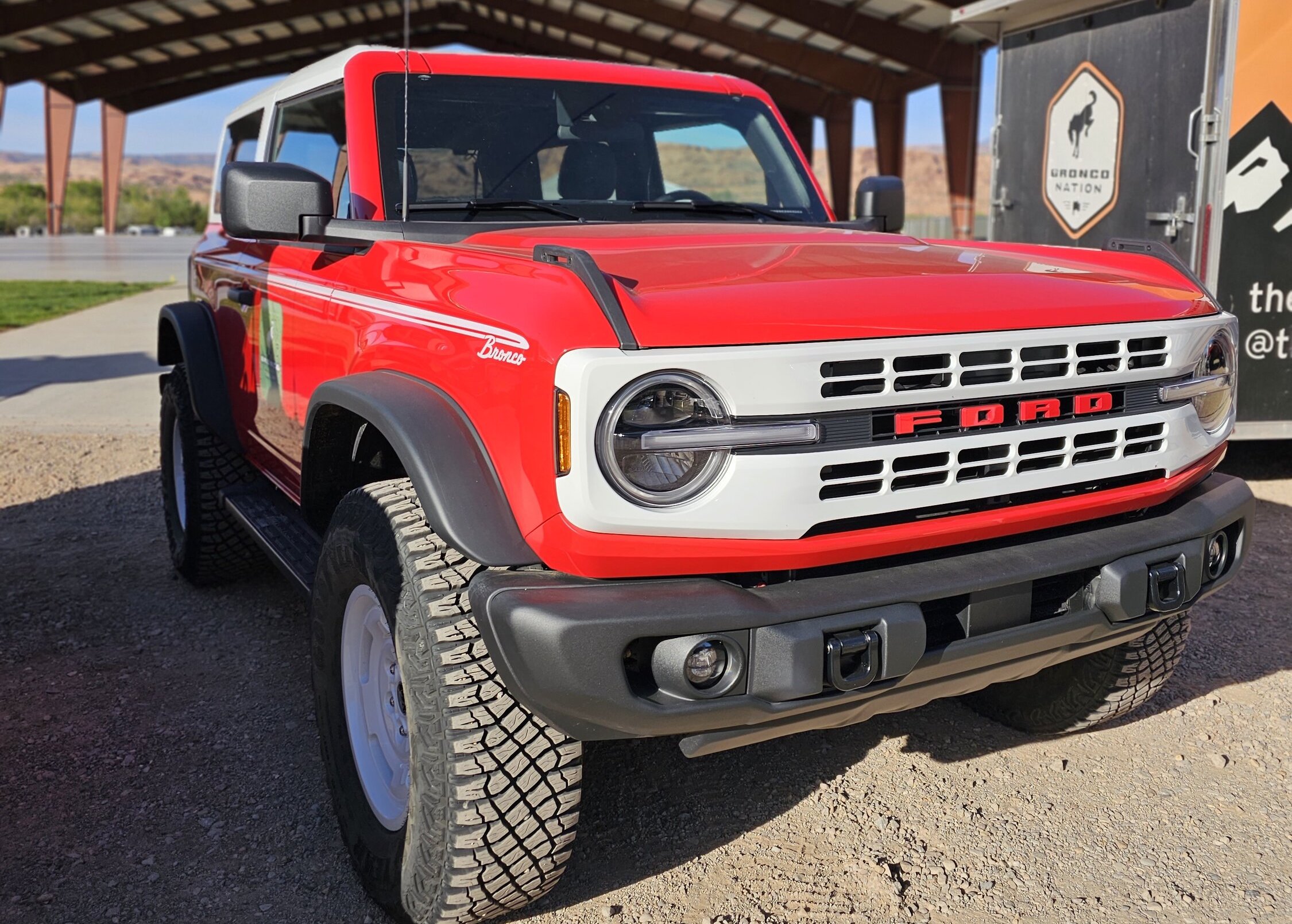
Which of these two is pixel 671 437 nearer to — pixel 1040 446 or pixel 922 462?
pixel 922 462

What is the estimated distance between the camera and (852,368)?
7.09 feet

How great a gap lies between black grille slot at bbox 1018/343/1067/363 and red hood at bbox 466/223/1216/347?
0.16 feet

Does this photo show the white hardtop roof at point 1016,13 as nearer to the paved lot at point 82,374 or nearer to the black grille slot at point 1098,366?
the black grille slot at point 1098,366

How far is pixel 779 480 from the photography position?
2094 mm

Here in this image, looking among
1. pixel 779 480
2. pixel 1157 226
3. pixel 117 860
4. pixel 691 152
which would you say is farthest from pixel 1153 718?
pixel 1157 226

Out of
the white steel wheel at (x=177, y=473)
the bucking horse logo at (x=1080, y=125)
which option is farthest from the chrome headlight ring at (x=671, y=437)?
the bucking horse logo at (x=1080, y=125)

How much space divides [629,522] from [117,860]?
171 cm

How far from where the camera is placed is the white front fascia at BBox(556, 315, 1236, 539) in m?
2.02

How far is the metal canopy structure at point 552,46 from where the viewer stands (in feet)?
69.3

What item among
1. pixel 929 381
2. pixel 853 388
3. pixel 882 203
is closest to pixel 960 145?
pixel 882 203

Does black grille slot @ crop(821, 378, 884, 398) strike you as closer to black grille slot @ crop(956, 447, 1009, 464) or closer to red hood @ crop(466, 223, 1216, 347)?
red hood @ crop(466, 223, 1216, 347)

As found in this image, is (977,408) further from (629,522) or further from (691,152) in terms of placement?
(691,152)

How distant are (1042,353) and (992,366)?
0.51 ft

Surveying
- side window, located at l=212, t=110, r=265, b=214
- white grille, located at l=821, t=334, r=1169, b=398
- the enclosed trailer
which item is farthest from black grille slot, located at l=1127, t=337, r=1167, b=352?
the enclosed trailer
